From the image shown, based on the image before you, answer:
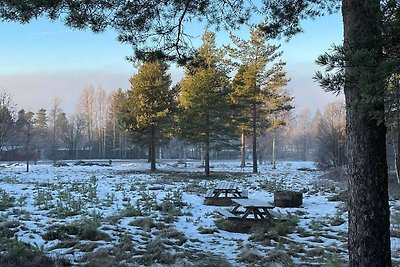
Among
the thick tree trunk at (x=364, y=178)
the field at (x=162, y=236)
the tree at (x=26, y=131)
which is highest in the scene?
the tree at (x=26, y=131)

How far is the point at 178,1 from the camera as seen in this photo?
592 centimetres

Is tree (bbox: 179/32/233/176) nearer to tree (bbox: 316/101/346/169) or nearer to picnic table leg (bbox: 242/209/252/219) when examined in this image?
tree (bbox: 316/101/346/169)

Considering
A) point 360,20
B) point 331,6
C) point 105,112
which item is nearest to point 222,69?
point 331,6

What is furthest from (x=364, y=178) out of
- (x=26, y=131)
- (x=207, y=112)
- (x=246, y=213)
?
(x=26, y=131)

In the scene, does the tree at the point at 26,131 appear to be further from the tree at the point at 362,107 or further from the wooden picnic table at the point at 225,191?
the tree at the point at 362,107

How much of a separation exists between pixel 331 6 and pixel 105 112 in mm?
69697

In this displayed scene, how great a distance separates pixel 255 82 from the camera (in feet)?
96.0

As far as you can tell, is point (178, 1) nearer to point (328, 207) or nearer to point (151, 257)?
point (151, 257)

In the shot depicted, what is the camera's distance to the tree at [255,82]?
2883cm

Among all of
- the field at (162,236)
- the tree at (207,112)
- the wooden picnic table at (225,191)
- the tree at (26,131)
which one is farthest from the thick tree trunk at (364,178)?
the tree at (26,131)

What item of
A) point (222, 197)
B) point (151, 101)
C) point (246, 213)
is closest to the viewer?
point (246, 213)

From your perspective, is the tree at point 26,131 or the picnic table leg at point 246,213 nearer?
the picnic table leg at point 246,213

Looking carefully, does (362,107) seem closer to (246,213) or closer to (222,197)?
A: (246,213)

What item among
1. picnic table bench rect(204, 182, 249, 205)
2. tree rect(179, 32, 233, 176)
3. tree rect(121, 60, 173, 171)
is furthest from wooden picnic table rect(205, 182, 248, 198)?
tree rect(121, 60, 173, 171)
